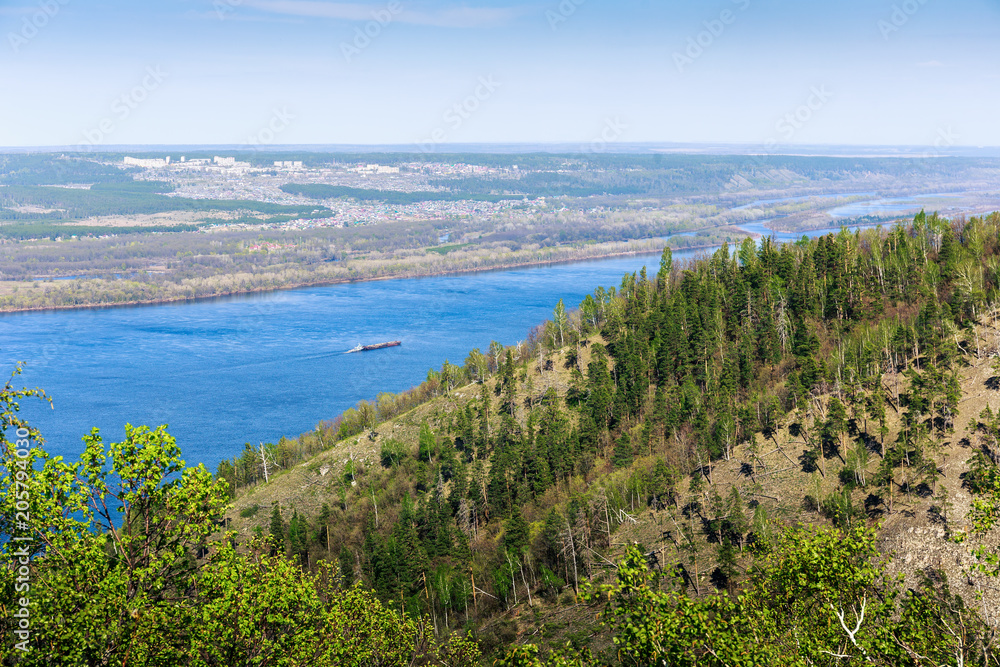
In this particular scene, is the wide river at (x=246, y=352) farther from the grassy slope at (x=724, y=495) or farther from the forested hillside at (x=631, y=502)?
the forested hillside at (x=631, y=502)

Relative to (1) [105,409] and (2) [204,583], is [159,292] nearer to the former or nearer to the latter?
(1) [105,409]

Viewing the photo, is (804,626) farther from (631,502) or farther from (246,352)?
(246,352)

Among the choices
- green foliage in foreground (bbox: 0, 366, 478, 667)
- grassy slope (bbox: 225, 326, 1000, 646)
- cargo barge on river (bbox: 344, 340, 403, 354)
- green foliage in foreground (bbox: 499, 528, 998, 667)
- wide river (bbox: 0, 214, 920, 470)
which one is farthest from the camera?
cargo barge on river (bbox: 344, 340, 403, 354)

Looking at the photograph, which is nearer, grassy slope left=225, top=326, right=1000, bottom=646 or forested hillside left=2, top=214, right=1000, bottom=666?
forested hillside left=2, top=214, right=1000, bottom=666

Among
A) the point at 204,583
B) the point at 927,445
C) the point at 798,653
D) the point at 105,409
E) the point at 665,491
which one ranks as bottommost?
the point at 105,409

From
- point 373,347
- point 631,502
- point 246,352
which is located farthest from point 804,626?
point 246,352

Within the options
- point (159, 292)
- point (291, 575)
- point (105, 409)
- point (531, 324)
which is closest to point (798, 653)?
point (291, 575)

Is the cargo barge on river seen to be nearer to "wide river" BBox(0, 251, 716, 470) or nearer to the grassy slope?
"wide river" BBox(0, 251, 716, 470)

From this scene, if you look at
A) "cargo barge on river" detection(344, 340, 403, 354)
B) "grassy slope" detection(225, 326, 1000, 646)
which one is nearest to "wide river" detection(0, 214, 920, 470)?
"cargo barge on river" detection(344, 340, 403, 354)
